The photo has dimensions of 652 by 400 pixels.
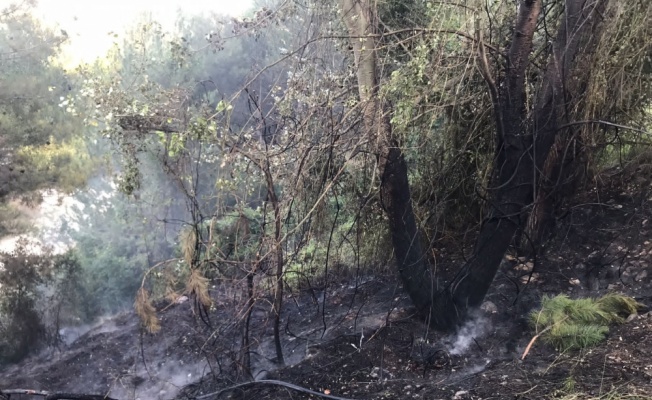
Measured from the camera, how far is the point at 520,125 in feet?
13.8

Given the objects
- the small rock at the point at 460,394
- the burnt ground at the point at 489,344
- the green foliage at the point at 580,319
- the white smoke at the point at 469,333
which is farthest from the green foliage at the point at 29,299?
the green foliage at the point at 580,319

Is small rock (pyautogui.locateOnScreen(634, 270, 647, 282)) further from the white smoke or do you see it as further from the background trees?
the white smoke

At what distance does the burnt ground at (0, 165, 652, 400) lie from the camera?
133 inches

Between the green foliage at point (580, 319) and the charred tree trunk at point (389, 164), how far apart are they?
933 mm

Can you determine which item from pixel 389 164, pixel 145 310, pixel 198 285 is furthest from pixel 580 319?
pixel 145 310

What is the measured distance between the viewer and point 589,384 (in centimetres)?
304

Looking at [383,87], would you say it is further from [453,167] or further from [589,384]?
[589,384]

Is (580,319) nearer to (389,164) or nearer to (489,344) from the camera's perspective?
(489,344)

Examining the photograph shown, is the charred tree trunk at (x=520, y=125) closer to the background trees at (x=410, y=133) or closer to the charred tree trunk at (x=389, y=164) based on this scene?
the background trees at (x=410, y=133)

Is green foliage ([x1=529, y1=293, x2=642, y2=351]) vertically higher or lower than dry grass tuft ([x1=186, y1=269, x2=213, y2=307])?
lower

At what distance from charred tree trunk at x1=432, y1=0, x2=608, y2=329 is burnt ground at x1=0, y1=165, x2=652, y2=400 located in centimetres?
Result: 47

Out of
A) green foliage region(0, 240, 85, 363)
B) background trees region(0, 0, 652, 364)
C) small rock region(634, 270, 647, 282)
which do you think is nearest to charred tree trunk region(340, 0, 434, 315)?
background trees region(0, 0, 652, 364)

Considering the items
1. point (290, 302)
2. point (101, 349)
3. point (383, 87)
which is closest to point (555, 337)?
point (383, 87)

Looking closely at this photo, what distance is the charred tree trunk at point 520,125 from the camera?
401 centimetres
